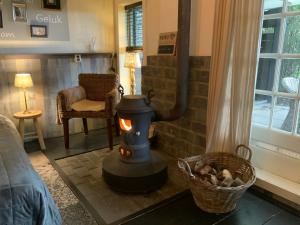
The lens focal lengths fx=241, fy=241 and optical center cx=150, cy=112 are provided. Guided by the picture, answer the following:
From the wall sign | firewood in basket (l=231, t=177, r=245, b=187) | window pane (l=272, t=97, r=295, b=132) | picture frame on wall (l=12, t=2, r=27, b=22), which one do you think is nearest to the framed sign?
window pane (l=272, t=97, r=295, b=132)

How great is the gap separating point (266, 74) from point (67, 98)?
2.06 metres

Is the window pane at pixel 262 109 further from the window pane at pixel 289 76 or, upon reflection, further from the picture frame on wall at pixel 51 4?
the picture frame on wall at pixel 51 4

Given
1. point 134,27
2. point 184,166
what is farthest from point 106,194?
point 134,27

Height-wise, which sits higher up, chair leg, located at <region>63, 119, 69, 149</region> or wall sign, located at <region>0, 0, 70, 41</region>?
wall sign, located at <region>0, 0, 70, 41</region>

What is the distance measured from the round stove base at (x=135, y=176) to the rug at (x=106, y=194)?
2.1 inches

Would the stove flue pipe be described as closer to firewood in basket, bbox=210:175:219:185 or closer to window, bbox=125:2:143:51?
firewood in basket, bbox=210:175:219:185

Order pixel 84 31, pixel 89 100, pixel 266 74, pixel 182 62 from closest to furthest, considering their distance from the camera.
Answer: pixel 266 74 < pixel 182 62 < pixel 89 100 < pixel 84 31

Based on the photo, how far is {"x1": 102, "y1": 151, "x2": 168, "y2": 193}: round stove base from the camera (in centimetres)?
193

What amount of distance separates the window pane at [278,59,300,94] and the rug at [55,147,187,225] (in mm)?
1118

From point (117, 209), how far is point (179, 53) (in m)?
1.37

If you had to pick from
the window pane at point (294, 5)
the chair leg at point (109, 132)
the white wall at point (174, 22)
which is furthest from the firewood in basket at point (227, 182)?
the chair leg at point (109, 132)

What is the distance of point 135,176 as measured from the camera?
192cm

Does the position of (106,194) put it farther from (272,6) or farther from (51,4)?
(51,4)

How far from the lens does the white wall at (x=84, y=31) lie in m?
3.08
